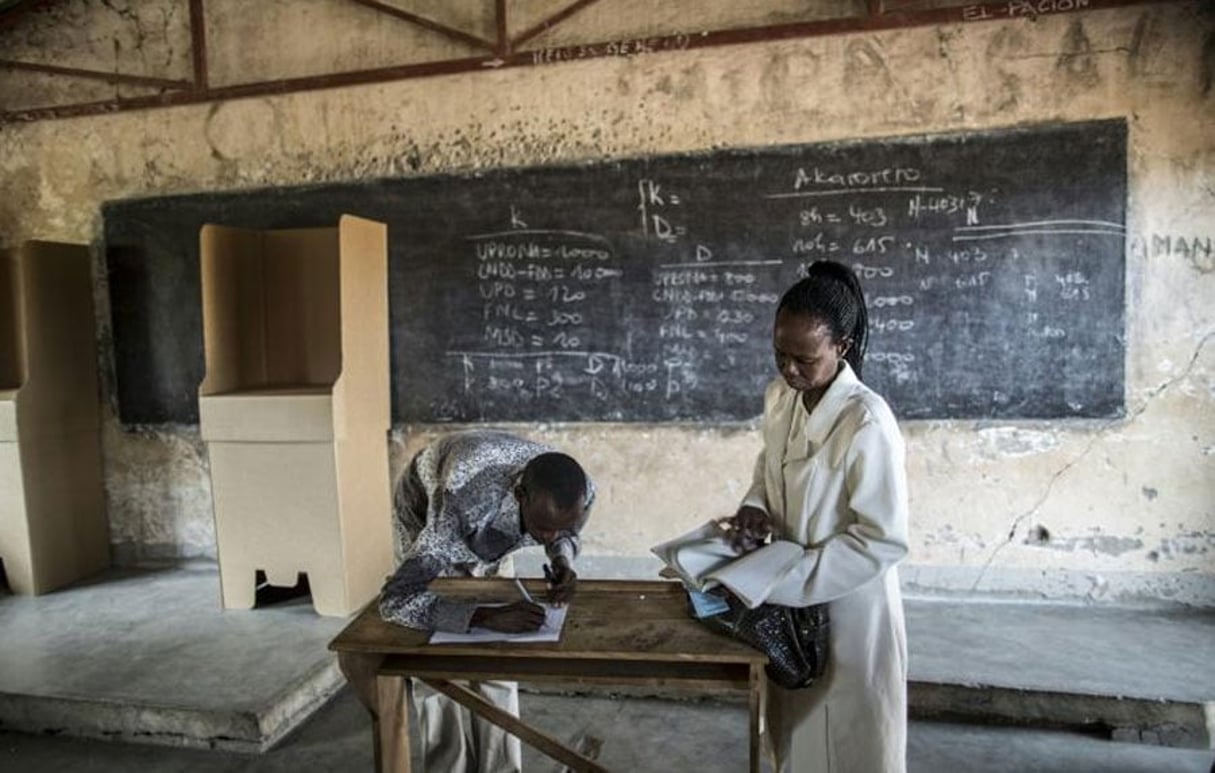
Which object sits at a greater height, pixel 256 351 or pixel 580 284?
pixel 580 284

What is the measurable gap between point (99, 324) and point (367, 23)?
2.08 m

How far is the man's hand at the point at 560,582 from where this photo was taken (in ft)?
5.37

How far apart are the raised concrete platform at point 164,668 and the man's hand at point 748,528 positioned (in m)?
1.86

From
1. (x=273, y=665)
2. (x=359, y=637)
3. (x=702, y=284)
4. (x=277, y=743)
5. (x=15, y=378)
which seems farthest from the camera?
(x=15, y=378)

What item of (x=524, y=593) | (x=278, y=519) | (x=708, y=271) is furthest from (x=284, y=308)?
(x=524, y=593)

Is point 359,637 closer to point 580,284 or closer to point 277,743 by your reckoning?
point 277,743

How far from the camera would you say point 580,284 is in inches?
135

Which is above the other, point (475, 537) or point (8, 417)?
point (8, 417)

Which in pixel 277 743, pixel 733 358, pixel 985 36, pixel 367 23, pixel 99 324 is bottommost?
pixel 277 743

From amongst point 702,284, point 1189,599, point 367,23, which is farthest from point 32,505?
point 1189,599

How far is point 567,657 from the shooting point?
147cm

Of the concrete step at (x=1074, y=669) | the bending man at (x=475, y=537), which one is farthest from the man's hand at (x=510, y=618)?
the concrete step at (x=1074, y=669)

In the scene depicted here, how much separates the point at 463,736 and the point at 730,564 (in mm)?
1114

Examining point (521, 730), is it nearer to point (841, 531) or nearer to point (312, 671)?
point (841, 531)
